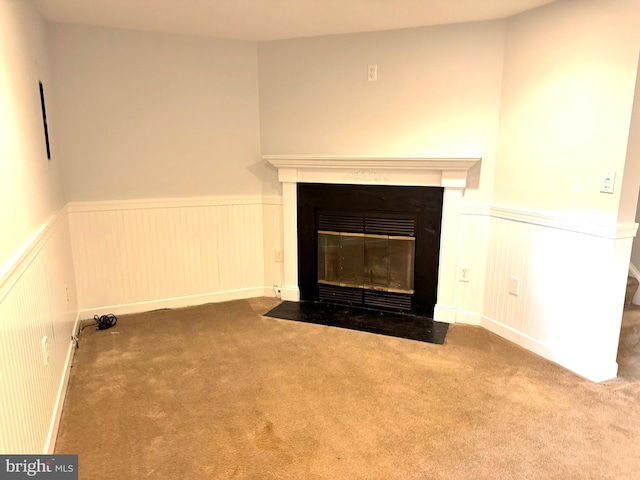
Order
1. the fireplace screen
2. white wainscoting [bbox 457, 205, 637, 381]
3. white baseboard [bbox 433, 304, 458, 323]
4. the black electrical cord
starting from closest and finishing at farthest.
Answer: white wainscoting [bbox 457, 205, 637, 381] → the black electrical cord → white baseboard [bbox 433, 304, 458, 323] → the fireplace screen

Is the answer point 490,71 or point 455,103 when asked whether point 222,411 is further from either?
point 490,71

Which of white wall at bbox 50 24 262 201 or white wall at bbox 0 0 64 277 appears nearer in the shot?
white wall at bbox 0 0 64 277

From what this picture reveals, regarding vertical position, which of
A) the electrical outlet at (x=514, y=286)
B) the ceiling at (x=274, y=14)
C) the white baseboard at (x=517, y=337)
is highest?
the ceiling at (x=274, y=14)

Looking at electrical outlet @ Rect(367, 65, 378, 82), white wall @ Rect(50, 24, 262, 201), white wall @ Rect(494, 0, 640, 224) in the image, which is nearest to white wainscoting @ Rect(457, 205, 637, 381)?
white wall @ Rect(494, 0, 640, 224)

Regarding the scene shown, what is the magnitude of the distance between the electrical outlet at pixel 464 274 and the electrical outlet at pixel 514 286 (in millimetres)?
336

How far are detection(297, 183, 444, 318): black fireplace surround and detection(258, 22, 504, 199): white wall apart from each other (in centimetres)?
31

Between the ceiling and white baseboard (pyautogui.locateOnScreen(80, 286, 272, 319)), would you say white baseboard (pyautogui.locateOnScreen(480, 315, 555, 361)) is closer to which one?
white baseboard (pyautogui.locateOnScreen(80, 286, 272, 319))

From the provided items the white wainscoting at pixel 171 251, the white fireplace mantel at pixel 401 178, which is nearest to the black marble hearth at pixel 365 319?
the white fireplace mantel at pixel 401 178

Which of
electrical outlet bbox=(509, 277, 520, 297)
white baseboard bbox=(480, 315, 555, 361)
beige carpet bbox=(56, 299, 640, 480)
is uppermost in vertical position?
electrical outlet bbox=(509, 277, 520, 297)

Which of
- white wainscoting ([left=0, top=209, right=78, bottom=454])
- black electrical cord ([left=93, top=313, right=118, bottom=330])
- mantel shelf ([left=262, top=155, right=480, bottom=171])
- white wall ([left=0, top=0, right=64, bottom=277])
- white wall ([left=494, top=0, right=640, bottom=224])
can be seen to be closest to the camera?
white wainscoting ([left=0, top=209, right=78, bottom=454])

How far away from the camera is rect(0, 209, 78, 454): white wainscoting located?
1.43m

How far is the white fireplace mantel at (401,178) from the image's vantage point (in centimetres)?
327

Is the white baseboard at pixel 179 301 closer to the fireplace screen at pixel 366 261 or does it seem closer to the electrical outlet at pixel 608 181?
the fireplace screen at pixel 366 261

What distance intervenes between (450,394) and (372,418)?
0.50 m
